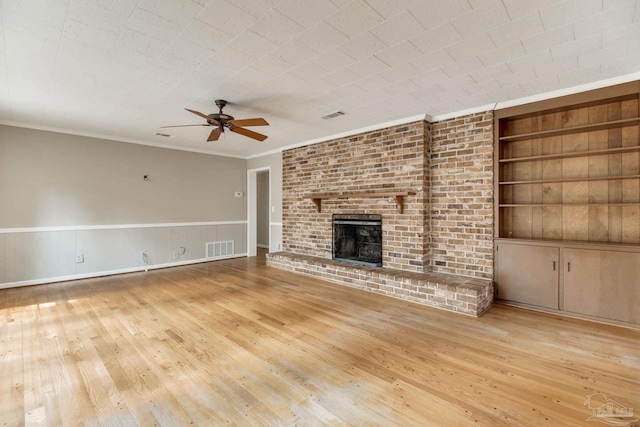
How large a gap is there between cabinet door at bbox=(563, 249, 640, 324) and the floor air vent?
20.5 ft

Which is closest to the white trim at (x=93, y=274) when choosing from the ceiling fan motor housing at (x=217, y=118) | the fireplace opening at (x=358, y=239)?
the fireplace opening at (x=358, y=239)

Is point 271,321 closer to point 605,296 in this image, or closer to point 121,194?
point 605,296

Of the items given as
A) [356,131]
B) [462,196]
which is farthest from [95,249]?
[462,196]

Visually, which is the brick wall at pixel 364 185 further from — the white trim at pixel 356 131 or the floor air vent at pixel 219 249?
the floor air vent at pixel 219 249

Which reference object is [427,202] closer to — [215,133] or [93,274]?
Answer: [215,133]

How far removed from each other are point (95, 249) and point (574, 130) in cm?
738

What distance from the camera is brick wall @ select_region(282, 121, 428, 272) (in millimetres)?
4266

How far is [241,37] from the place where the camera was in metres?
2.29

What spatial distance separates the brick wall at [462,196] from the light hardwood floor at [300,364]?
0.79 metres

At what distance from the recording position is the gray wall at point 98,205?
4.63m

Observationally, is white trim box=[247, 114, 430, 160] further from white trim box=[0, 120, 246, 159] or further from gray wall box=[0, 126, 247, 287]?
gray wall box=[0, 126, 247, 287]

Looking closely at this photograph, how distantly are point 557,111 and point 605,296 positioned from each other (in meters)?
2.14

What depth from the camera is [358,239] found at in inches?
201

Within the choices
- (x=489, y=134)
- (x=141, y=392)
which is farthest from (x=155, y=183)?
(x=489, y=134)
